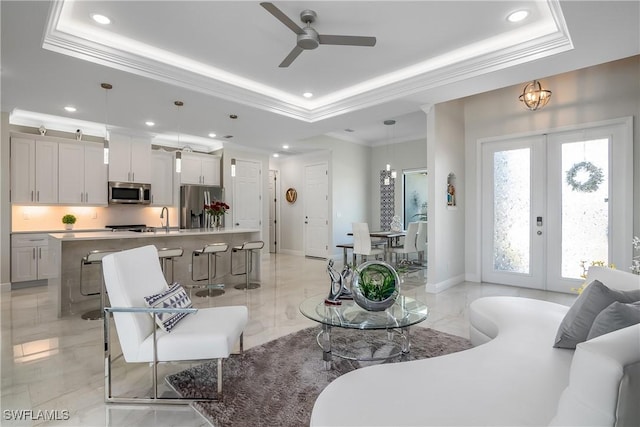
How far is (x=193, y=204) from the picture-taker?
7312 millimetres

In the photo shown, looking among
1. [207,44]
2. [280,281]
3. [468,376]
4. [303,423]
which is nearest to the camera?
[468,376]

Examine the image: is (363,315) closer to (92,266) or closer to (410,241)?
(92,266)

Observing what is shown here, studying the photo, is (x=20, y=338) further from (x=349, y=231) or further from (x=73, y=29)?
(x=349, y=231)

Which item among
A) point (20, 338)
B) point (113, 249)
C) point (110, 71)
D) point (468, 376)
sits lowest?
point (20, 338)

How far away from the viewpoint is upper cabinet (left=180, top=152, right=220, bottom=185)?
729 centimetres

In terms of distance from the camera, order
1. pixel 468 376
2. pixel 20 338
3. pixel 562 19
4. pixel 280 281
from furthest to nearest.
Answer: pixel 280 281
pixel 20 338
pixel 562 19
pixel 468 376

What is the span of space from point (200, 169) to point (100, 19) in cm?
457

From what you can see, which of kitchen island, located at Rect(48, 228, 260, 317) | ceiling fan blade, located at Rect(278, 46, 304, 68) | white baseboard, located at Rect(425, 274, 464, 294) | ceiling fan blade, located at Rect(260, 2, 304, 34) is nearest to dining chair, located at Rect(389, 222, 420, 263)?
white baseboard, located at Rect(425, 274, 464, 294)

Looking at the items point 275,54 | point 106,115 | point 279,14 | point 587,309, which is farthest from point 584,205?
point 106,115

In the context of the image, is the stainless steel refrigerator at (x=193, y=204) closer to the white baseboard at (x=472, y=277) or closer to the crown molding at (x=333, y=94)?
the crown molding at (x=333, y=94)

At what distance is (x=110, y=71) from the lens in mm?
3600

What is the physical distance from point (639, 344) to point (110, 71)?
452 centimetres

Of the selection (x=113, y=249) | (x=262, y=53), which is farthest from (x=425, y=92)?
(x=113, y=249)

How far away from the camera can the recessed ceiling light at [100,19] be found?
119 inches
